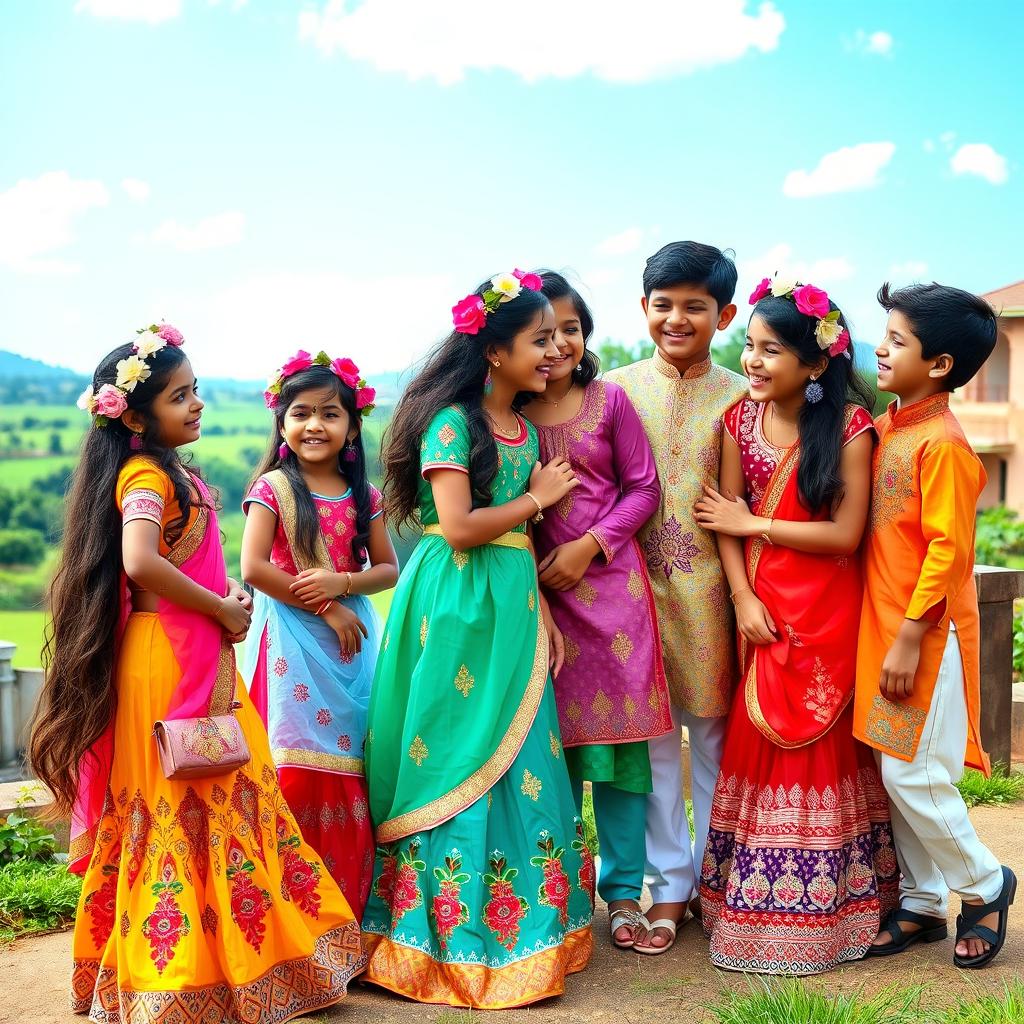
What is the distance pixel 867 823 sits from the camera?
372cm

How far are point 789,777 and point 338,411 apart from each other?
5.81 ft

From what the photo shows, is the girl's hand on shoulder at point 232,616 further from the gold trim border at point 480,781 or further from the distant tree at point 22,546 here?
the distant tree at point 22,546

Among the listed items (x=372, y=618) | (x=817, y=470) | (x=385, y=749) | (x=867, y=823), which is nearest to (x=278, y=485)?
(x=372, y=618)

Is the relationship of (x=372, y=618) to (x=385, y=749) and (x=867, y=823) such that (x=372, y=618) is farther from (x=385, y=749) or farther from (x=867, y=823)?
(x=867, y=823)

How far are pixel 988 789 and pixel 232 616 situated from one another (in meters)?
3.78

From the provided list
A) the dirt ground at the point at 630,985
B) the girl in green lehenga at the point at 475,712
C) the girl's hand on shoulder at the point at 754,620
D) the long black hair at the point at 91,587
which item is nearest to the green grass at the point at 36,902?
the dirt ground at the point at 630,985

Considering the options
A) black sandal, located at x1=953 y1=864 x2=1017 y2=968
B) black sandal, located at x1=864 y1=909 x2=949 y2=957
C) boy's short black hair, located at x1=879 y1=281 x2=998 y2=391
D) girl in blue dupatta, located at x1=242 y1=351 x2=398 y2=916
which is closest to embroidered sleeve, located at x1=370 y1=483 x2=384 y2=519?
girl in blue dupatta, located at x1=242 y1=351 x2=398 y2=916

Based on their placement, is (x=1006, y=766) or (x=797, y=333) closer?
(x=797, y=333)

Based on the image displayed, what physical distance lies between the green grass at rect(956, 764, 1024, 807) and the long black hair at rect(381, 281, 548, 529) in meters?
3.09

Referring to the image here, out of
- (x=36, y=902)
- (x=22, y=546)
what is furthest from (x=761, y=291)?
(x=22, y=546)

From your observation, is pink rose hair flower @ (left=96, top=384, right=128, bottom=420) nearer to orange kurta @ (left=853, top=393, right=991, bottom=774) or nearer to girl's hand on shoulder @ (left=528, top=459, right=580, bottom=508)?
girl's hand on shoulder @ (left=528, top=459, right=580, bottom=508)

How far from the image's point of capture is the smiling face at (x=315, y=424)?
3.75 m

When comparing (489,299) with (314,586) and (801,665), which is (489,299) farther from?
(801,665)

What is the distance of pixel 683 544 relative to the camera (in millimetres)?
3857
